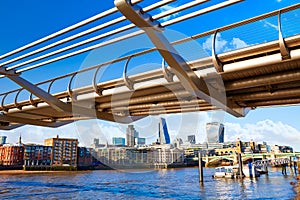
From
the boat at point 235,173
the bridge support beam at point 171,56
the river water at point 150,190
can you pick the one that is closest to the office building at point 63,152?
the boat at point 235,173

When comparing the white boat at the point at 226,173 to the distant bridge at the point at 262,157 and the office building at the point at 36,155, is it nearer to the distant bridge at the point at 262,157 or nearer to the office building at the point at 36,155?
the distant bridge at the point at 262,157

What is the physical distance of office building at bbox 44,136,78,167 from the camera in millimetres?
84094

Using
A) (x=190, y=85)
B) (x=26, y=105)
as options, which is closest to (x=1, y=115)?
(x=26, y=105)

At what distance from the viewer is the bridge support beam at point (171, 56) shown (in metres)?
6.25

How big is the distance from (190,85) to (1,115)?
44.8ft

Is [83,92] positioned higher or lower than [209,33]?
lower

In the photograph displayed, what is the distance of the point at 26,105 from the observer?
15039 millimetres

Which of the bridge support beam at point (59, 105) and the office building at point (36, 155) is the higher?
the bridge support beam at point (59, 105)

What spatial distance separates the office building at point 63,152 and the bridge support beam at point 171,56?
78.7 metres

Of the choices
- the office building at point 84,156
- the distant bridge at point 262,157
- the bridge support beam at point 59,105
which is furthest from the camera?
the office building at point 84,156

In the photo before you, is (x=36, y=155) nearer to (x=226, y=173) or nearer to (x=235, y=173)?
(x=226, y=173)

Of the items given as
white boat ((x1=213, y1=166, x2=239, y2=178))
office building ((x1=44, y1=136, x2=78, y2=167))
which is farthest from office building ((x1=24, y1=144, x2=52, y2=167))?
white boat ((x1=213, y1=166, x2=239, y2=178))

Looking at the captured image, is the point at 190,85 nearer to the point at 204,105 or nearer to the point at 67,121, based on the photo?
the point at 204,105

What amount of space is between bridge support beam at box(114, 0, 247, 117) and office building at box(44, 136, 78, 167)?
78.7 m
